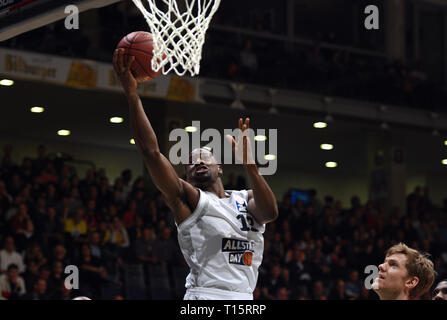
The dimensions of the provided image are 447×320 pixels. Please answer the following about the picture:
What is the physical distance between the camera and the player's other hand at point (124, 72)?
493 centimetres

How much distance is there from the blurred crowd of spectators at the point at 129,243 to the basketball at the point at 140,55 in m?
6.30

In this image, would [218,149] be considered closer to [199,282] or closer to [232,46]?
[232,46]

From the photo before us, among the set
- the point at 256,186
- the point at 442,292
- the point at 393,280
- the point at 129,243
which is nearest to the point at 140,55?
the point at 256,186

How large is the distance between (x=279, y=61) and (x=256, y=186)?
1176cm

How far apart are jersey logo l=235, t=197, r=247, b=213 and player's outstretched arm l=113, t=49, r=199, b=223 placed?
0.37 metres

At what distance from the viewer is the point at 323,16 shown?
20.7 m

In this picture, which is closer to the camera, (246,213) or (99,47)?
(246,213)

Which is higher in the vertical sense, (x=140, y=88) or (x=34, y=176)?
(x=140, y=88)

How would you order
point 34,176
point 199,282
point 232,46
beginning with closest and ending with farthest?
point 199,282, point 34,176, point 232,46

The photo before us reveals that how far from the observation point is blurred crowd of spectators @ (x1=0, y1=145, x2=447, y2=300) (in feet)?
38.0

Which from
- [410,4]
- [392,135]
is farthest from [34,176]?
[410,4]

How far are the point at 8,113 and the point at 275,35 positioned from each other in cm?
600

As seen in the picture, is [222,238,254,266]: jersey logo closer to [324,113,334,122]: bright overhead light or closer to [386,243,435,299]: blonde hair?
[386,243,435,299]: blonde hair

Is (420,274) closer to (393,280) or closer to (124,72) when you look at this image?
(393,280)
